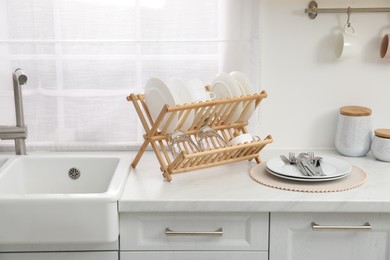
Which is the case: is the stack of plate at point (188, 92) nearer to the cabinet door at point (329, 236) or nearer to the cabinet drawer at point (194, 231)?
the cabinet drawer at point (194, 231)

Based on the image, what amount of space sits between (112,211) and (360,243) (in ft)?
2.65

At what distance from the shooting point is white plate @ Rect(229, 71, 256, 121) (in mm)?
2289

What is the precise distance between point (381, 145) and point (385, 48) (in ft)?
1.33

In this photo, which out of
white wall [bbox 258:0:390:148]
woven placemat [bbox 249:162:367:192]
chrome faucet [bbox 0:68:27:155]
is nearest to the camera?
woven placemat [bbox 249:162:367:192]

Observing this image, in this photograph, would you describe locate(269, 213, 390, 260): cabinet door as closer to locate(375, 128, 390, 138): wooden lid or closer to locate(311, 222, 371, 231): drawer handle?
locate(311, 222, 371, 231): drawer handle

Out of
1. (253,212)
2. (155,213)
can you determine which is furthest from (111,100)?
(253,212)

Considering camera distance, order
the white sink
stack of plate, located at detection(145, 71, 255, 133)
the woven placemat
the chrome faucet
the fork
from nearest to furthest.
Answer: the white sink
the woven placemat
stack of plate, located at detection(145, 71, 255, 133)
the fork
the chrome faucet

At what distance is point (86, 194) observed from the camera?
6.37ft

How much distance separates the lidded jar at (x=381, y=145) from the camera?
237 centimetres

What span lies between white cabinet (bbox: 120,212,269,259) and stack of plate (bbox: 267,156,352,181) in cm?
21

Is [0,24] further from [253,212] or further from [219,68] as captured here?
[253,212]

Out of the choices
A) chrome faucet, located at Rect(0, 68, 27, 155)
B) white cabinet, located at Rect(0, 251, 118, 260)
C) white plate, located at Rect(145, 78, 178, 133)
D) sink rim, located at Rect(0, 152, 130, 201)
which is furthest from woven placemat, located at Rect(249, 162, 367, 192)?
chrome faucet, located at Rect(0, 68, 27, 155)

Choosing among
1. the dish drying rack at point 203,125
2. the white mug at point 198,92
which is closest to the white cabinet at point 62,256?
the dish drying rack at point 203,125

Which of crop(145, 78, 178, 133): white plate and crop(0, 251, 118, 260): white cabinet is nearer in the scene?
crop(0, 251, 118, 260): white cabinet
